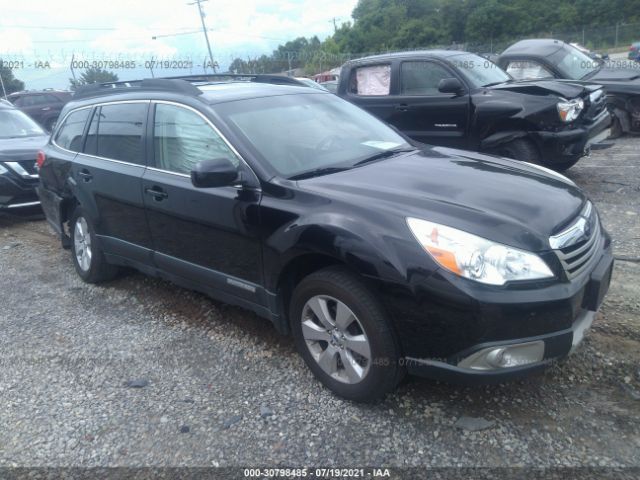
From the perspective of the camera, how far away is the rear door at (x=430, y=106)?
704 centimetres

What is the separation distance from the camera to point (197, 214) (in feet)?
11.7

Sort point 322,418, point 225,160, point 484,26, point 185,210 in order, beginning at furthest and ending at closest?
point 484,26 → point 185,210 → point 225,160 → point 322,418

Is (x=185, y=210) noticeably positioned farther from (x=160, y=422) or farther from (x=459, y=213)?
(x=459, y=213)

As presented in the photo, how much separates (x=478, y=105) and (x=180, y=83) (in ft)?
13.3

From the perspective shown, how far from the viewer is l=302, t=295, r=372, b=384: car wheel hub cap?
2.84 metres

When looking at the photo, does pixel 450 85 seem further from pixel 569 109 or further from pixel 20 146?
pixel 20 146

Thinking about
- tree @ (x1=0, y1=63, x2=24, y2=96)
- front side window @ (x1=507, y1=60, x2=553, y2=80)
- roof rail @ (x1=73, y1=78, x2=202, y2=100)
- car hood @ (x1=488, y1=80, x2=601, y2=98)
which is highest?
tree @ (x1=0, y1=63, x2=24, y2=96)

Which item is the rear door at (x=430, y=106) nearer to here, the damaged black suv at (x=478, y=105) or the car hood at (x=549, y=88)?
the damaged black suv at (x=478, y=105)

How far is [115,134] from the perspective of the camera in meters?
4.47

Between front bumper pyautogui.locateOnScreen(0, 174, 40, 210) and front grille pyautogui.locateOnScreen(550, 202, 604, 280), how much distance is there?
688 centimetres

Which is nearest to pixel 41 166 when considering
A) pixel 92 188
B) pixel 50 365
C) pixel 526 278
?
pixel 92 188

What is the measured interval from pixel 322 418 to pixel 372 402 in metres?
0.28

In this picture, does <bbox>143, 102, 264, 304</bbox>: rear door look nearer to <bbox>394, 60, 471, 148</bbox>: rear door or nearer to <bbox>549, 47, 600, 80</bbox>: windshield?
<bbox>394, 60, 471, 148</bbox>: rear door

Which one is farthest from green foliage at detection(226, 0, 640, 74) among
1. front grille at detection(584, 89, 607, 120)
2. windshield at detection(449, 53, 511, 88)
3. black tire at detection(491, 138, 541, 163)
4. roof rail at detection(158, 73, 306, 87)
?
roof rail at detection(158, 73, 306, 87)
